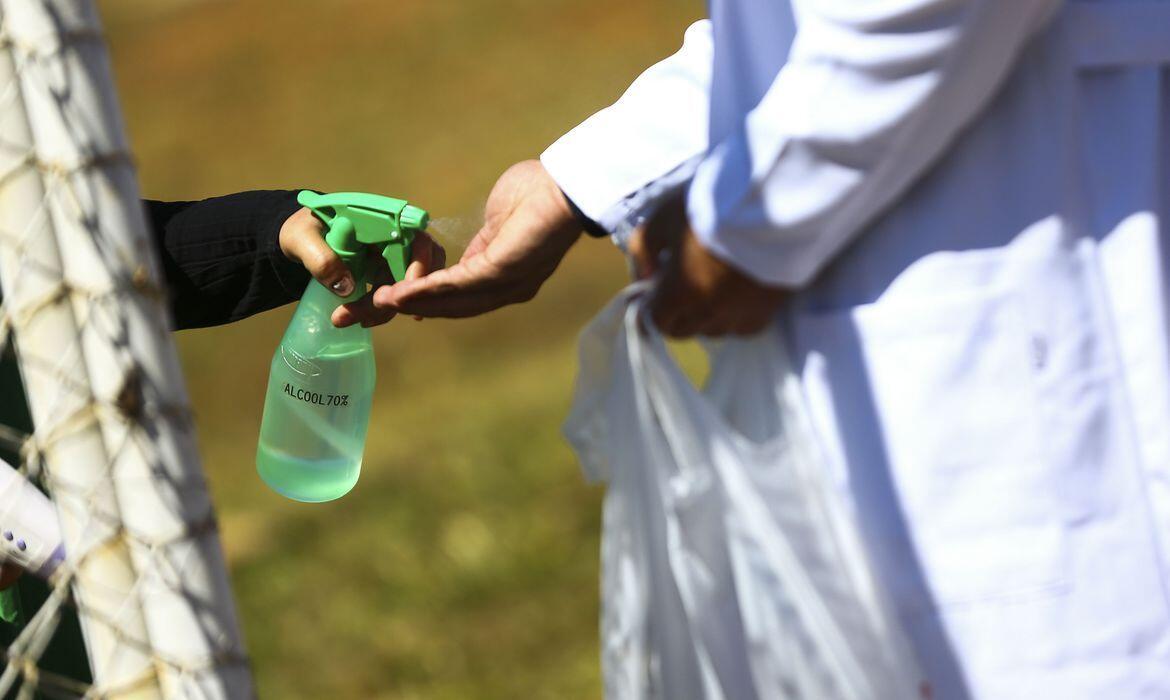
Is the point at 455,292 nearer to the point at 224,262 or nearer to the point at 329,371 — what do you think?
the point at 329,371

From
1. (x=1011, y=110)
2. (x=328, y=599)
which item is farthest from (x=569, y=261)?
(x=1011, y=110)

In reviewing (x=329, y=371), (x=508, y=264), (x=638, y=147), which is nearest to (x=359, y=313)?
(x=329, y=371)

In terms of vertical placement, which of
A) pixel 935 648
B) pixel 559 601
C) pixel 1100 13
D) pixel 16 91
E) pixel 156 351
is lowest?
pixel 559 601

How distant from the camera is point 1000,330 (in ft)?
3.43

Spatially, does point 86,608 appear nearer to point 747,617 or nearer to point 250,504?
point 747,617

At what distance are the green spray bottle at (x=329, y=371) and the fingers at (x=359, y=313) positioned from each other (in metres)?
0.01

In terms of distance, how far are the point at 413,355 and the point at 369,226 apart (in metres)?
4.88

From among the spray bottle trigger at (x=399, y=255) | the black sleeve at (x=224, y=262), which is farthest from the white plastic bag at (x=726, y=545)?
the black sleeve at (x=224, y=262)

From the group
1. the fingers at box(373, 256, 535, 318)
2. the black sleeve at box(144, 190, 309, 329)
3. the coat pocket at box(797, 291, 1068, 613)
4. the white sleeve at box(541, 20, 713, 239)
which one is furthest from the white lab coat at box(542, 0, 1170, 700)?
the black sleeve at box(144, 190, 309, 329)

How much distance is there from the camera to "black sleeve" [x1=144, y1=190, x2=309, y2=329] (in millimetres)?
1531

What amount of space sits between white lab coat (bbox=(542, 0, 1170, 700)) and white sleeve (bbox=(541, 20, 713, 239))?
17 centimetres

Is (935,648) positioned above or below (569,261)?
above

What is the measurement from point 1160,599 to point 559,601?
2.67 m

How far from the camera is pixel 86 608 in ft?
3.31
